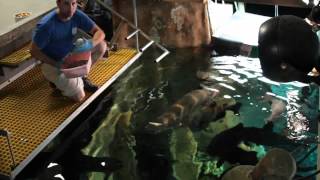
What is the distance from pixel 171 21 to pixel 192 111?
1.63 m

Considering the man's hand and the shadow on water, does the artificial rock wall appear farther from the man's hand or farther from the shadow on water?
the man's hand

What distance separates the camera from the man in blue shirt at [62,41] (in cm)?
358

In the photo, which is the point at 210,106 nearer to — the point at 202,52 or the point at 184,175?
the point at 184,175

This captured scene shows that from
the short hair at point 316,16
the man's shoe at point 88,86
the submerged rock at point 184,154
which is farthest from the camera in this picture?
the man's shoe at point 88,86

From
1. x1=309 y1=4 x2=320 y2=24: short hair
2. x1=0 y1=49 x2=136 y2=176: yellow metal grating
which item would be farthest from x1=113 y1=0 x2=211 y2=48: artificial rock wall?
x1=309 y1=4 x2=320 y2=24: short hair

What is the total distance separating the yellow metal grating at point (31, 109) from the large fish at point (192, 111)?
2.46 ft

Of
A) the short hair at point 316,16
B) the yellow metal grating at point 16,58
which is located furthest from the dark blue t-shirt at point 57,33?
the short hair at point 316,16

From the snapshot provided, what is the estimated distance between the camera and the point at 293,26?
67.9 inches

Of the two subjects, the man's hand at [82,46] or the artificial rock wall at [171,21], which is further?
the artificial rock wall at [171,21]

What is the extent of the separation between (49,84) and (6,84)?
15.9 inches

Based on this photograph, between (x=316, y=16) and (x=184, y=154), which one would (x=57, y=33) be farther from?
(x=316, y=16)

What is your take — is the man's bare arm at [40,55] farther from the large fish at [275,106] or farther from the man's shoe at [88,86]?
the large fish at [275,106]

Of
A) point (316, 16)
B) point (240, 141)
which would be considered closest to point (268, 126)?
point (240, 141)

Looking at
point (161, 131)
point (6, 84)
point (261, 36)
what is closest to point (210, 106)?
point (161, 131)
